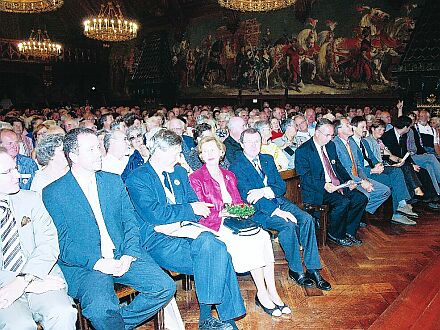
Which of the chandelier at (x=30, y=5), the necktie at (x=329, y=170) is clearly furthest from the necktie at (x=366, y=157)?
the chandelier at (x=30, y=5)

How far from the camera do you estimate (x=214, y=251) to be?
2875 millimetres

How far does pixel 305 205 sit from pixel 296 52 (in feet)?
39.6

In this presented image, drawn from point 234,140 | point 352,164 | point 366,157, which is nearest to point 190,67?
point 366,157

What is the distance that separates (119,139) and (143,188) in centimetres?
132

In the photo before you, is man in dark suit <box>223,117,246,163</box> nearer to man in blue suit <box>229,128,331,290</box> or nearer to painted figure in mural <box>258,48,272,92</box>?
man in blue suit <box>229,128,331,290</box>

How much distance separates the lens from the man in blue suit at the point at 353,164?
5.17 meters

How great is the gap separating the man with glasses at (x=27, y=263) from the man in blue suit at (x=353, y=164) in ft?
12.1

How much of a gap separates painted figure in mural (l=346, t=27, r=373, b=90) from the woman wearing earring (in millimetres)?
11597

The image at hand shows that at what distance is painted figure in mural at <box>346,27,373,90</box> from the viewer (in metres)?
13.6

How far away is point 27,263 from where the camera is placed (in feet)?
→ 8.17

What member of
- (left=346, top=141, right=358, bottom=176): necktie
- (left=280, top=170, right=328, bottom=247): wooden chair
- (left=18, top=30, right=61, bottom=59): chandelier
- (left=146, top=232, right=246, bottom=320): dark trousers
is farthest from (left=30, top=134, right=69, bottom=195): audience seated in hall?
(left=18, top=30, right=61, bottom=59): chandelier

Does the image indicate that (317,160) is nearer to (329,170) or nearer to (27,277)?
(329,170)

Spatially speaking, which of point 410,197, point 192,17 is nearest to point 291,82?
point 192,17

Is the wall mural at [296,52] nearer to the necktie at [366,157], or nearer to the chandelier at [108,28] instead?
the chandelier at [108,28]
